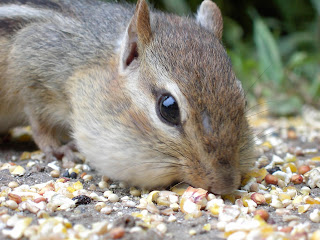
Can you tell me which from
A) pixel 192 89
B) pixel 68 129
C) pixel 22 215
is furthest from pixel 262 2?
pixel 22 215

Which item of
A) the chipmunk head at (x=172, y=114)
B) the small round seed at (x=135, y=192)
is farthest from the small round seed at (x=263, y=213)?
the small round seed at (x=135, y=192)

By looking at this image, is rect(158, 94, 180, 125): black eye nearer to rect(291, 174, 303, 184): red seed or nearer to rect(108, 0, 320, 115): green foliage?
rect(291, 174, 303, 184): red seed

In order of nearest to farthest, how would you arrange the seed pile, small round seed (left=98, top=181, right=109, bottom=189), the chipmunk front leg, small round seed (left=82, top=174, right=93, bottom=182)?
the seed pile < small round seed (left=98, top=181, right=109, bottom=189) < small round seed (left=82, top=174, right=93, bottom=182) < the chipmunk front leg

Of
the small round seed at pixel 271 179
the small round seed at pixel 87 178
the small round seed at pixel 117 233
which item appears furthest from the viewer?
the small round seed at pixel 87 178

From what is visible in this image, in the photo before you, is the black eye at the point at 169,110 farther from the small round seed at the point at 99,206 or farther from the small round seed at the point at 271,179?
the small round seed at the point at 271,179

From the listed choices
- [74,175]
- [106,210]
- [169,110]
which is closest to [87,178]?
[74,175]

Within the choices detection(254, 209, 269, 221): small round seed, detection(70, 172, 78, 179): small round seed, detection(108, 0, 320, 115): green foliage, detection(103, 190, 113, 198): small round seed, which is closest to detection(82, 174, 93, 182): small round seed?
detection(70, 172, 78, 179): small round seed

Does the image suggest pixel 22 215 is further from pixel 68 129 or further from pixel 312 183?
pixel 312 183
